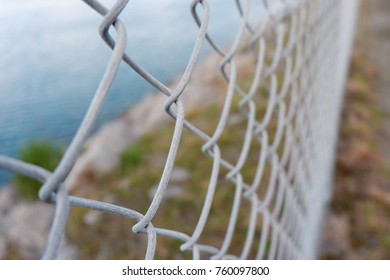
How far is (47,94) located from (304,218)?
8.66 feet

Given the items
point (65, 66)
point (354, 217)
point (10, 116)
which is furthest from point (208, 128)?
point (65, 66)

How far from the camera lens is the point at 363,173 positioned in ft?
6.23

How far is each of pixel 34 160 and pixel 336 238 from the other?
154 centimetres

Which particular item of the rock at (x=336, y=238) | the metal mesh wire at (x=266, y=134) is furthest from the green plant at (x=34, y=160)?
the rock at (x=336, y=238)

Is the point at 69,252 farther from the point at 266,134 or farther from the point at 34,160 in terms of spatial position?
the point at 266,134

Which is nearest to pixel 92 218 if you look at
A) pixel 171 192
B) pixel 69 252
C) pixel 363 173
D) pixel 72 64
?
pixel 69 252

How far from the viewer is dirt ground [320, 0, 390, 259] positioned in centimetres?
159

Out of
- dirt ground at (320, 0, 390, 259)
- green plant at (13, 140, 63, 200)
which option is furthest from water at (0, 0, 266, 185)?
dirt ground at (320, 0, 390, 259)

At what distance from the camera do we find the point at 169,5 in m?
5.69

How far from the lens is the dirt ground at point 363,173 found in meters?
1.59
